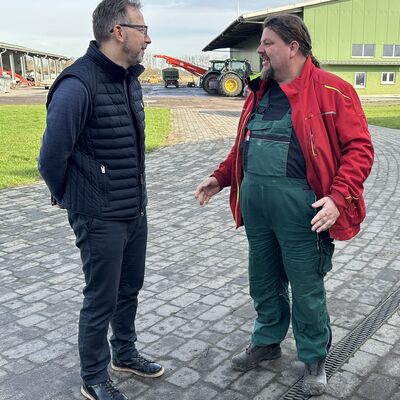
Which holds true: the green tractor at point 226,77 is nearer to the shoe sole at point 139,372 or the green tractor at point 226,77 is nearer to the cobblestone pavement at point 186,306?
the cobblestone pavement at point 186,306

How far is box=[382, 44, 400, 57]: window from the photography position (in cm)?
3816

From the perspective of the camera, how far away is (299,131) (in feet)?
8.80

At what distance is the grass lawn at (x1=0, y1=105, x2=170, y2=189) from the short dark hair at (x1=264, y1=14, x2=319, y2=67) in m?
6.82

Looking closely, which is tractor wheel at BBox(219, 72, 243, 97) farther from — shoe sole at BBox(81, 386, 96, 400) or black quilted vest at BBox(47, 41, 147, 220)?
shoe sole at BBox(81, 386, 96, 400)

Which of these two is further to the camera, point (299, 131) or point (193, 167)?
point (193, 167)

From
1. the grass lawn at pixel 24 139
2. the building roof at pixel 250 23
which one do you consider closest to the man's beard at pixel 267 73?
the grass lawn at pixel 24 139

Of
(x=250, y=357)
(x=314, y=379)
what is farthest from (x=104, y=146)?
(x=314, y=379)

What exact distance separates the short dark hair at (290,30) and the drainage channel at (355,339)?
1.86 meters

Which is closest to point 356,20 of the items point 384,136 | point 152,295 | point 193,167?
point 384,136

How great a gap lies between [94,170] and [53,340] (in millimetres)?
1595

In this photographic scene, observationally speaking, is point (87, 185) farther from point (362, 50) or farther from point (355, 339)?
point (362, 50)

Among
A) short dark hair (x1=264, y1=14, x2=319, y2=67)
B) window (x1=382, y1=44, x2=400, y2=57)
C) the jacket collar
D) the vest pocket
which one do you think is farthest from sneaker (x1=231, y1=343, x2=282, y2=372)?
window (x1=382, y1=44, x2=400, y2=57)

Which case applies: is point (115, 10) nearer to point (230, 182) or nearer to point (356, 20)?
point (230, 182)

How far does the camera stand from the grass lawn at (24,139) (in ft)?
30.7
